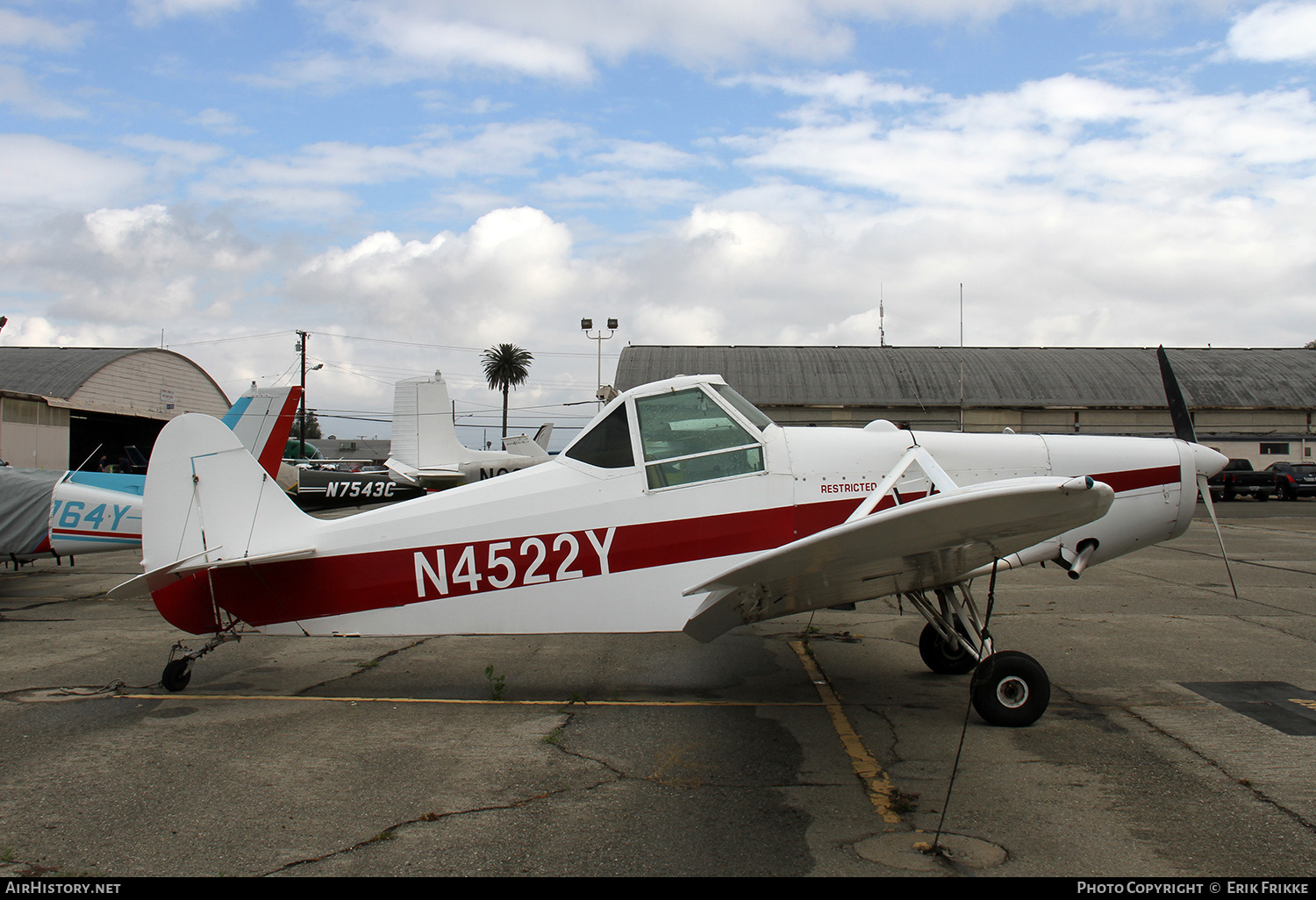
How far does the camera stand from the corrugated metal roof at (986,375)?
126ft

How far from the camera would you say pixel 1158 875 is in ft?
9.91

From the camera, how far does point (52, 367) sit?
36875 mm

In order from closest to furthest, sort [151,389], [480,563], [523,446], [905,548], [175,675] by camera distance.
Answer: [905,548] < [480,563] < [175,675] < [523,446] < [151,389]

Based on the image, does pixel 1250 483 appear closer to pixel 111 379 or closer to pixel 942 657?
pixel 942 657

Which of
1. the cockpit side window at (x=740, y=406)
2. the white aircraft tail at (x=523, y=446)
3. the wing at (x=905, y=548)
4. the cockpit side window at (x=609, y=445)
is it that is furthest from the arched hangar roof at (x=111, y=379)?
the wing at (x=905, y=548)

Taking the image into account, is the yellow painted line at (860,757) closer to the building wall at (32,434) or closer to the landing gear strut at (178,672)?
the landing gear strut at (178,672)

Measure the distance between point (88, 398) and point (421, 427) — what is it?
76.2 feet

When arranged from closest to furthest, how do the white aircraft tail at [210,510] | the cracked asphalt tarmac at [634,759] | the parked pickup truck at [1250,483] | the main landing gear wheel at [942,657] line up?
the cracked asphalt tarmac at [634,759]
the white aircraft tail at [210,510]
the main landing gear wheel at [942,657]
the parked pickup truck at [1250,483]

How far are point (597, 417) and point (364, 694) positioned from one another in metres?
2.78

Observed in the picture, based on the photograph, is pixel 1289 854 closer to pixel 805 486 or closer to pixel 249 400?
pixel 805 486

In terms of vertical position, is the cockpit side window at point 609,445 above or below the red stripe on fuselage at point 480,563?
above

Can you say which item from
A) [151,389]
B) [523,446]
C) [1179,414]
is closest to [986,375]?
[523,446]

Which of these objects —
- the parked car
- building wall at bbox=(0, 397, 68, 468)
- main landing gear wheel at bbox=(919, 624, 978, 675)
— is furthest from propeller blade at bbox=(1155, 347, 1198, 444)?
building wall at bbox=(0, 397, 68, 468)

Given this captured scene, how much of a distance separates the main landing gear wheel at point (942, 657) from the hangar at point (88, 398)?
111 feet
